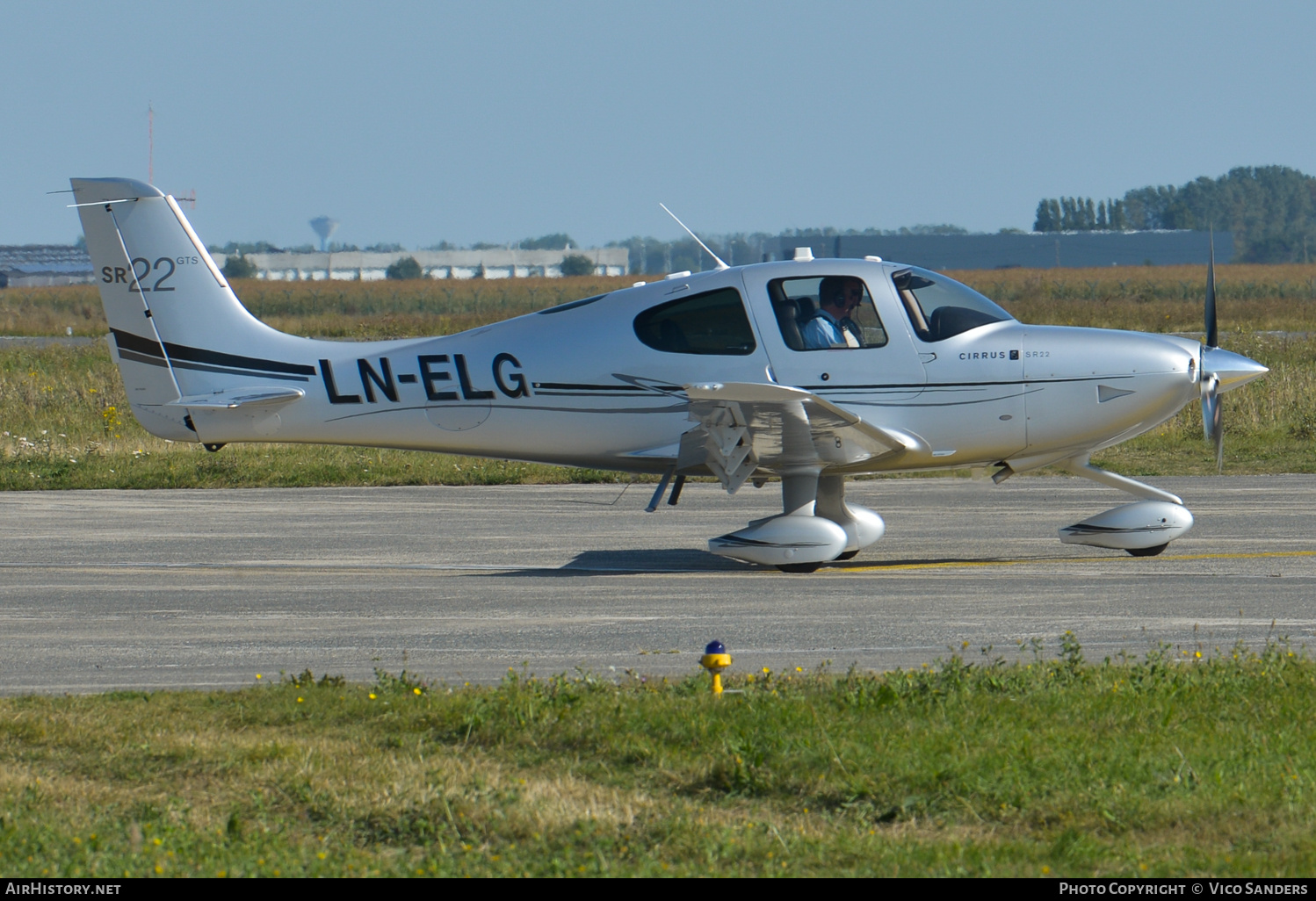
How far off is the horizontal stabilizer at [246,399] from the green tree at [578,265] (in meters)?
96.4

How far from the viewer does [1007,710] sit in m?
6.12

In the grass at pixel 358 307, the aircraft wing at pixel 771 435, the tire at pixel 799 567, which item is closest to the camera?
the aircraft wing at pixel 771 435

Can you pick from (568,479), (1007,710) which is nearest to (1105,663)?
(1007,710)

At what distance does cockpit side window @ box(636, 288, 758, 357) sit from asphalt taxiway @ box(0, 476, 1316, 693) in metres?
1.82

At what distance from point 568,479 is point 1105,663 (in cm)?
1063

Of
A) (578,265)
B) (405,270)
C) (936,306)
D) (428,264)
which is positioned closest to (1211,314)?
(936,306)

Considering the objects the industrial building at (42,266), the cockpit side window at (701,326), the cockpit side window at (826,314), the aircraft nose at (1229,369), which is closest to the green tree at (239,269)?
the industrial building at (42,266)

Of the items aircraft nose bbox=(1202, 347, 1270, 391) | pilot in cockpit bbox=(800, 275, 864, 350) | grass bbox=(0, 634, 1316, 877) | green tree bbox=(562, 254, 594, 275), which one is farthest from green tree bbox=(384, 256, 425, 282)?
grass bbox=(0, 634, 1316, 877)

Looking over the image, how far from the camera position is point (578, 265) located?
109 metres

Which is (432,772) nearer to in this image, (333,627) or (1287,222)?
(333,627)

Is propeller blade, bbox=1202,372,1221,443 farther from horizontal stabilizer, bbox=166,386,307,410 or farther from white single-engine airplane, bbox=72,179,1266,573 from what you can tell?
horizontal stabilizer, bbox=166,386,307,410

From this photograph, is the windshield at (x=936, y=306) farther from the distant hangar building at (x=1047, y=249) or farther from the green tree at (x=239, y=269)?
the green tree at (x=239, y=269)

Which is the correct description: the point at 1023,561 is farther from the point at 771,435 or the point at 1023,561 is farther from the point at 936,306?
the point at 771,435

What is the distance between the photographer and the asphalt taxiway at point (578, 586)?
800 cm
